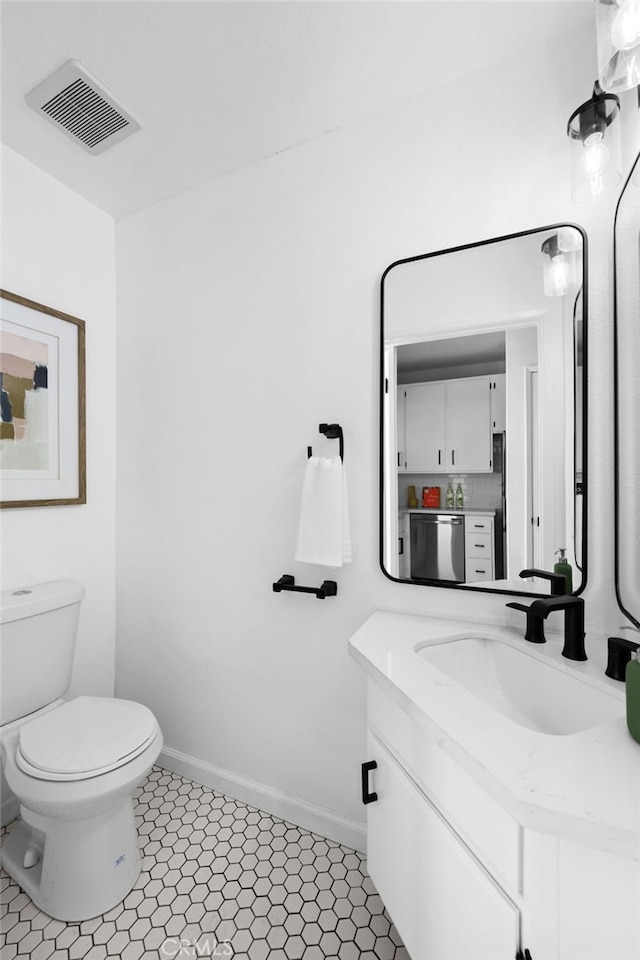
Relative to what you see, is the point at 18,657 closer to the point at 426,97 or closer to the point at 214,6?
the point at 214,6

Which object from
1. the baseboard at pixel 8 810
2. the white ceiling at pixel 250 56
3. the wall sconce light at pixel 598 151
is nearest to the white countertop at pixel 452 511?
the wall sconce light at pixel 598 151

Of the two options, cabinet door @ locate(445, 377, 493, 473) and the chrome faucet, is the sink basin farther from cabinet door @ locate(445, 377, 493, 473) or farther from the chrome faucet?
cabinet door @ locate(445, 377, 493, 473)

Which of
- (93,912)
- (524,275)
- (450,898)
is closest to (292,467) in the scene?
(524,275)

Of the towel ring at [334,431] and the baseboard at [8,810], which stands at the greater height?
the towel ring at [334,431]

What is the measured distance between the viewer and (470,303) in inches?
53.0

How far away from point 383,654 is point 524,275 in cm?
106

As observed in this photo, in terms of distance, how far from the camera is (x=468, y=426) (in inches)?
52.9

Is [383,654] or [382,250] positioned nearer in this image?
[383,654]

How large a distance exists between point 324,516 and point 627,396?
0.87 metres

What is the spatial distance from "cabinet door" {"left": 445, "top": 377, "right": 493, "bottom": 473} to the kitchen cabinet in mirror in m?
0.31

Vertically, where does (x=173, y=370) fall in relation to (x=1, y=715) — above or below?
above

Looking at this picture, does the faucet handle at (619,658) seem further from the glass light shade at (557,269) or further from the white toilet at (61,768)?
the white toilet at (61,768)

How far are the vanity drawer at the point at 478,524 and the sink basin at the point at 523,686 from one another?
293mm

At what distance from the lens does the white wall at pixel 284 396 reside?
1.30 meters
